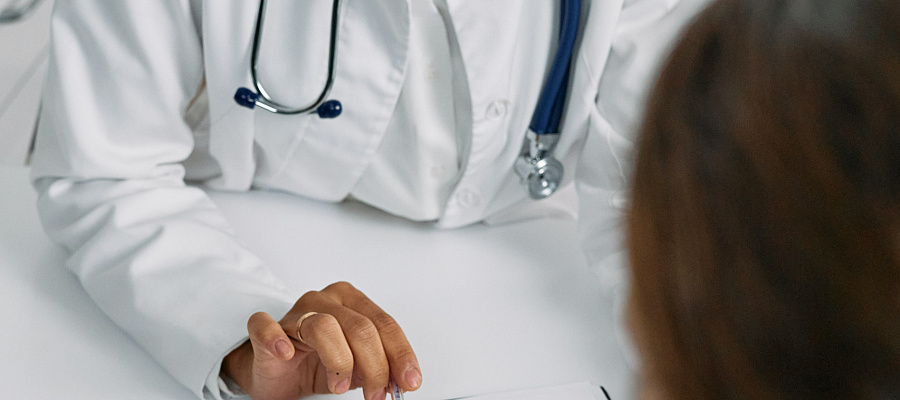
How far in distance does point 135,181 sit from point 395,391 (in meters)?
0.39

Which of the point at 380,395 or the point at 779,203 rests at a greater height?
the point at 779,203

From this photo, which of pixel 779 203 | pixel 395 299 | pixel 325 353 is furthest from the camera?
pixel 395 299

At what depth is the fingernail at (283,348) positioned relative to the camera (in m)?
0.57

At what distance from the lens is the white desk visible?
622mm

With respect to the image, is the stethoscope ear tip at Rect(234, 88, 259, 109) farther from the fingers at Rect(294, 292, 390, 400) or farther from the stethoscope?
the fingers at Rect(294, 292, 390, 400)

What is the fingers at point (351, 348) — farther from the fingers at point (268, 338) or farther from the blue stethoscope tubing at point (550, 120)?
the blue stethoscope tubing at point (550, 120)

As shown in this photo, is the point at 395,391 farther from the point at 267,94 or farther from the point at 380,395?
the point at 267,94

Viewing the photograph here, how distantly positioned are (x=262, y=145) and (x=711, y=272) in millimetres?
643


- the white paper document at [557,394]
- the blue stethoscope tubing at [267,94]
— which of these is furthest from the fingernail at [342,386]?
the blue stethoscope tubing at [267,94]

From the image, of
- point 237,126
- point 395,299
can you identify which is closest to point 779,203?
point 395,299

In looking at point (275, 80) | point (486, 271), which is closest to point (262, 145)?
point (275, 80)

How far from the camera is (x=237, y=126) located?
2.57 feet

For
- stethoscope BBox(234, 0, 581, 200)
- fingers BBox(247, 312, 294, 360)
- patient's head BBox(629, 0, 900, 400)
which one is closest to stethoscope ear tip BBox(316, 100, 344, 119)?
stethoscope BBox(234, 0, 581, 200)

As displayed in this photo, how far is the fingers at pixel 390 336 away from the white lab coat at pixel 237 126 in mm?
64
